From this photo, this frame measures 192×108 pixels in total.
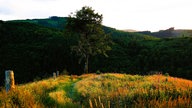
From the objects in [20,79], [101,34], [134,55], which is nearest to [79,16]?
[101,34]

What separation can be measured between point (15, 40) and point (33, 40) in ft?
27.3

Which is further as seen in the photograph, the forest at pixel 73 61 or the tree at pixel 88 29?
the forest at pixel 73 61

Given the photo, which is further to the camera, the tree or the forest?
the forest

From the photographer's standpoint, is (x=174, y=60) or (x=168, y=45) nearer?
(x=174, y=60)

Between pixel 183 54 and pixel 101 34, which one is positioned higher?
pixel 101 34

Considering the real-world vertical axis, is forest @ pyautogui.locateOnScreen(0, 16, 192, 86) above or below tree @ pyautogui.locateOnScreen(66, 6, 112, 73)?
below

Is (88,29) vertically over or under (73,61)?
over

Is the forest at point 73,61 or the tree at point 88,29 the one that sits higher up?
the tree at point 88,29

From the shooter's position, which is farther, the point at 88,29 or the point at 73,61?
the point at 73,61

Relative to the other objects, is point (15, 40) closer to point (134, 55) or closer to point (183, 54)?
point (134, 55)

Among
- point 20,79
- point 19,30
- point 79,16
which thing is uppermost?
point 79,16

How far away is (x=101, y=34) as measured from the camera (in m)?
48.3

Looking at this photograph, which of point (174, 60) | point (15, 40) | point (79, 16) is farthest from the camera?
point (15, 40)

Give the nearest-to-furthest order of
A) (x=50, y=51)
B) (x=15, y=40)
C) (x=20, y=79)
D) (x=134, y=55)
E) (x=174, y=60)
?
1. (x=20, y=79)
2. (x=174, y=60)
3. (x=50, y=51)
4. (x=134, y=55)
5. (x=15, y=40)
